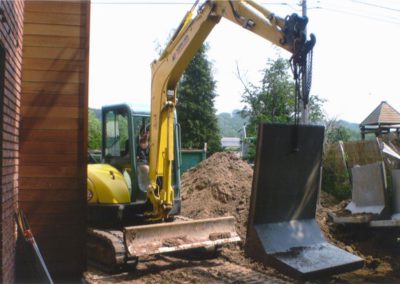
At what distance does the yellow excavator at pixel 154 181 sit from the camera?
729cm

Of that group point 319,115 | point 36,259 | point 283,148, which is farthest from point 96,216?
point 319,115

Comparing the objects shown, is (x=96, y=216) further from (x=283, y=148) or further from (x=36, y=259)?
(x=283, y=148)

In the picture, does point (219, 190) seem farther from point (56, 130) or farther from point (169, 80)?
point (56, 130)

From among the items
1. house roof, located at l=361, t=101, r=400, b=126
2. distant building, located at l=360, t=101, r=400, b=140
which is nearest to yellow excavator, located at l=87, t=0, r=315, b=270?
distant building, located at l=360, t=101, r=400, b=140

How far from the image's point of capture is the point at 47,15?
6.00 m

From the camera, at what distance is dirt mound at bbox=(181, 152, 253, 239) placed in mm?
10568

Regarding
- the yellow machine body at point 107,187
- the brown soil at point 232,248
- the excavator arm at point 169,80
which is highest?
the excavator arm at point 169,80

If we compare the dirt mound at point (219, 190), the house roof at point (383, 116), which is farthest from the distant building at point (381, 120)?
the dirt mound at point (219, 190)

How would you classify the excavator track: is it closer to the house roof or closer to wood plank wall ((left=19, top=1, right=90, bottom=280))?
wood plank wall ((left=19, top=1, right=90, bottom=280))

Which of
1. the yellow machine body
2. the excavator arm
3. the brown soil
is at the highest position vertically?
the excavator arm

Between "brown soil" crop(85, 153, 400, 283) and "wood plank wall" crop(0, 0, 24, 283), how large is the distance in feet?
5.84

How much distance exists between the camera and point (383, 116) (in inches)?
790

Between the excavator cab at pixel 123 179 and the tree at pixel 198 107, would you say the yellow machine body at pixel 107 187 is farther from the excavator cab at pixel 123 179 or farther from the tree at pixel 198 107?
the tree at pixel 198 107

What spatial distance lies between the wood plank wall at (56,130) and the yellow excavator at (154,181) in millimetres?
1349
